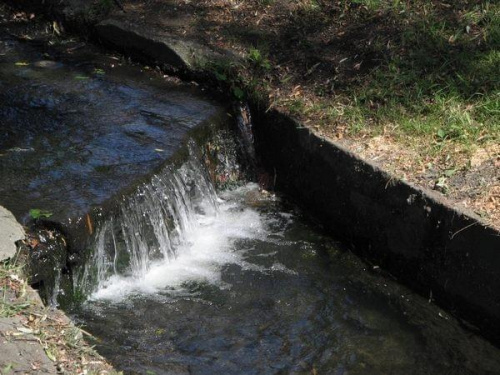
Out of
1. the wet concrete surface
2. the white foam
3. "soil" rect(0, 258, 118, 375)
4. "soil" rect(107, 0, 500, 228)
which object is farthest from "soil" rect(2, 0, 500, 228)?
"soil" rect(0, 258, 118, 375)

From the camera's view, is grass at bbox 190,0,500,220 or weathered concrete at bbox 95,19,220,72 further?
weathered concrete at bbox 95,19,220,72

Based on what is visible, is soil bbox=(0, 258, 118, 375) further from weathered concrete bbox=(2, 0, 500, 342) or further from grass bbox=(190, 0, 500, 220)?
grass bbox=(190, 0, 500, 220)

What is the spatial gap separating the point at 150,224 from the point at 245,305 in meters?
0.99

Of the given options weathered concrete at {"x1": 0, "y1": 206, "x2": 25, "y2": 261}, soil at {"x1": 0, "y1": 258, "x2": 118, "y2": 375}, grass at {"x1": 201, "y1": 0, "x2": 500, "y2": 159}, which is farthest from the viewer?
grass at {"x1": 201, "y1": 0, "x2": 500, "y2": 159}

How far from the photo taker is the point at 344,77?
23.6 ft

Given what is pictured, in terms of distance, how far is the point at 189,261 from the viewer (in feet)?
20.6

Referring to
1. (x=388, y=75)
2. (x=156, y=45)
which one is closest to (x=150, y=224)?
(x=156, y=45)

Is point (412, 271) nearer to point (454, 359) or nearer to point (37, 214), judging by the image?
point (454, 359)

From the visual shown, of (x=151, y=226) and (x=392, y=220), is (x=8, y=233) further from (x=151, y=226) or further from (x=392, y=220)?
(x=392, y=220)

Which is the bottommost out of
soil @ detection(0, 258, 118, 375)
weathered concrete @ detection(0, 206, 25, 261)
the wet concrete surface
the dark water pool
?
the dark water pool

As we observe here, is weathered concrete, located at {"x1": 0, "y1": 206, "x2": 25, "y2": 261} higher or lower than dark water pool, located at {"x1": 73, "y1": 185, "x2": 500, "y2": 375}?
higher

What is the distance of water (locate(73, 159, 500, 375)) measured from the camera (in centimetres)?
523

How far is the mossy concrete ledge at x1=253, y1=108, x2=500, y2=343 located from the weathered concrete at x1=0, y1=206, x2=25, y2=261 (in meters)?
2.61

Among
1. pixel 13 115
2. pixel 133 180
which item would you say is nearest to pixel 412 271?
pixel 133 180
